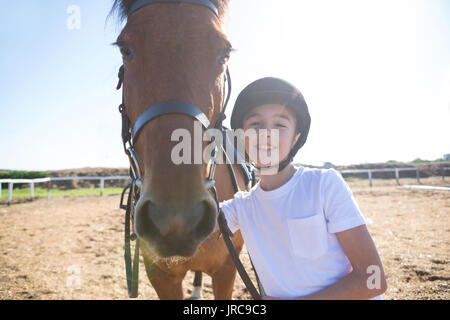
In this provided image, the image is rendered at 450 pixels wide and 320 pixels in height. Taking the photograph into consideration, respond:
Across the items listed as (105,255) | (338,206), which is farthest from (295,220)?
(105,255)

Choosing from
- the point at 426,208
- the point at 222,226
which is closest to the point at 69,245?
the point at 222,226

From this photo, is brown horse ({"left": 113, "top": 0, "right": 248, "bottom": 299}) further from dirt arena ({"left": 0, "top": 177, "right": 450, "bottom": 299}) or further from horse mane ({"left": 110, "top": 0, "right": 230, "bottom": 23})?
dirt arena ({"left": 0, "top": 177, "right": 450, "bottom": 299})

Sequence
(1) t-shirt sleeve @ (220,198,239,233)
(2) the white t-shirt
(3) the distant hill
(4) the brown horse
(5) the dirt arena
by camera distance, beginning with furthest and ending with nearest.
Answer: (3) the distant hill < (5) the dirt arena < (1) t-shirt sleeve @ (220,198,239,233) < (2) the white t-shirt < (4) the brown horse

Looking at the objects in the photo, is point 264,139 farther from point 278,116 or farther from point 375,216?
point 375,216

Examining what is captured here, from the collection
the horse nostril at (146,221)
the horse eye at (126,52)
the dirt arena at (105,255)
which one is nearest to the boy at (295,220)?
the horse nostril at (146,221)

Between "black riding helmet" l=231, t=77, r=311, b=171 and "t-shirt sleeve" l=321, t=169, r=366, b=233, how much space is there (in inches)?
12.0

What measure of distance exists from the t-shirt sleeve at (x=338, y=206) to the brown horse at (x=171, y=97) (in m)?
0.60

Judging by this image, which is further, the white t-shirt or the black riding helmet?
the black riding helmet

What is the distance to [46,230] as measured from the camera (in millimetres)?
7188

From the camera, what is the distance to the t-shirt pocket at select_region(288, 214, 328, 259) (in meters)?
1.31

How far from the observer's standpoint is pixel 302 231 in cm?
135

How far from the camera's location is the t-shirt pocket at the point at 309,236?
1308 mm

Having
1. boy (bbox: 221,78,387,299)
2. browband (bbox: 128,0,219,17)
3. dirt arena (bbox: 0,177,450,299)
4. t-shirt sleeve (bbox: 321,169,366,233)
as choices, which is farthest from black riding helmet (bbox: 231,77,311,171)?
dirt arena (bbox: 0,177,450,299)
